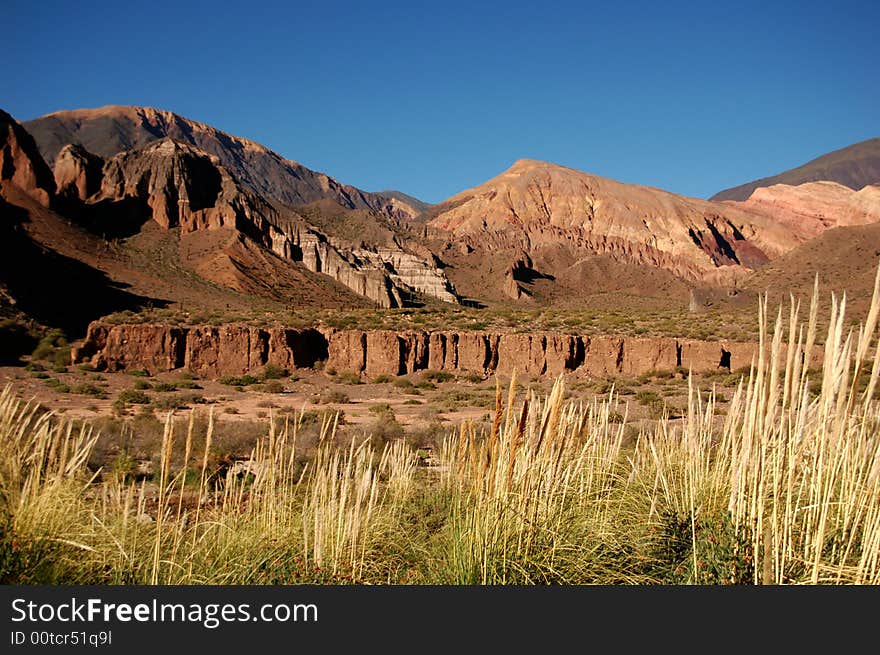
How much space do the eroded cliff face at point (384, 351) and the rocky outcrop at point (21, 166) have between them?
38576 millimetres

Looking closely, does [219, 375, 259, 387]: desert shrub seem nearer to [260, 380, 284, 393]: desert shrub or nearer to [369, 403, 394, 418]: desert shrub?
[260, 380, 284, 393]: desert shrub

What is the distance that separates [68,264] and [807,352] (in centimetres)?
4916

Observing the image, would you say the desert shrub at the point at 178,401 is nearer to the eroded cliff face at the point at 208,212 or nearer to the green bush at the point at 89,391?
the green bush at the point at 89,391

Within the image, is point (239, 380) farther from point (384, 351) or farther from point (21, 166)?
point (21, 166)

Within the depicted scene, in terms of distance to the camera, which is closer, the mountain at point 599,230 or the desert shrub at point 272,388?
the desert shrub at point 272,388

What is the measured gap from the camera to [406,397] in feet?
74.7

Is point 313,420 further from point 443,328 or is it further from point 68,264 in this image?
point 68,264

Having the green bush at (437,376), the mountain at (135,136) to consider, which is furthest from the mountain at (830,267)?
the mountain at (135,136)

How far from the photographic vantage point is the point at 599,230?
11112 centimetres

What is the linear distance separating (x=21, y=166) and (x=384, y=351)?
47.0 metres

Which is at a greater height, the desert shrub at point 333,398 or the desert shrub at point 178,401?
the desert shrub at point 178,401

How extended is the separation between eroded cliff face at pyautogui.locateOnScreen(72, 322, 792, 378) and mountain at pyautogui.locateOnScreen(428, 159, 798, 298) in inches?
2249

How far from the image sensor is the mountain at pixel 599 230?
92125mm

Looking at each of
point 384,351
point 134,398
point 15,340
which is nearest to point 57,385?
point 134,398
